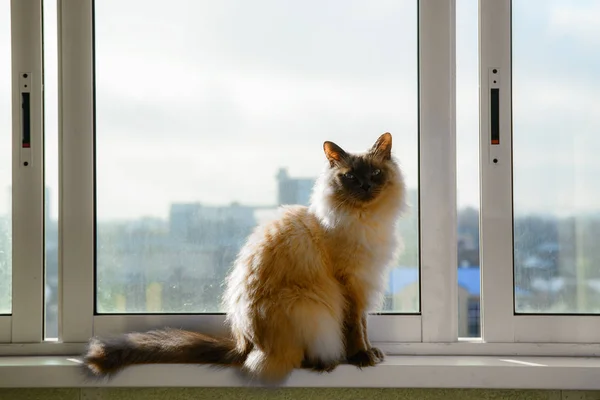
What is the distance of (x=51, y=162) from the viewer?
1.89 meters

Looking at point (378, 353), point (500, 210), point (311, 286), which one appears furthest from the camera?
point (500, 210)

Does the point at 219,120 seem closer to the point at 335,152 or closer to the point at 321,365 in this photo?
the point at 335,152

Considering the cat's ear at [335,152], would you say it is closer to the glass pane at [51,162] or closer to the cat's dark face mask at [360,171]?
the cat's dark face mask at [360,171]

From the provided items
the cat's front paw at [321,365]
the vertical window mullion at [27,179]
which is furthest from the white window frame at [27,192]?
the cat's front paw at [321,365]

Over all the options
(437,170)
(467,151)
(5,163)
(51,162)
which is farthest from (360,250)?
(5,163)

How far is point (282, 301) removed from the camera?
156 centimetres

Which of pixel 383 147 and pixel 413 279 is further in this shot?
pixel 413 279

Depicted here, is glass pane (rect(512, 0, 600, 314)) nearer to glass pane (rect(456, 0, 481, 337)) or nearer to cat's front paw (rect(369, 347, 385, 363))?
glass pane (rect(456, 0, 481, 337))

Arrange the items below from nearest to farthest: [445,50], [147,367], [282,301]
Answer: [282,301], [147,367], [445,50]

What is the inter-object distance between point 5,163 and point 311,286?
3.49 feet

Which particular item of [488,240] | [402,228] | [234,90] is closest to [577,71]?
[488,240]

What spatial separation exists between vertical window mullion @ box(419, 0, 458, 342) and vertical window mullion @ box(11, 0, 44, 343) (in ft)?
3.85

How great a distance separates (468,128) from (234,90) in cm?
74

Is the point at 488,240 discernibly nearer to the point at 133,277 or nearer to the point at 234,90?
the point at 234,90
